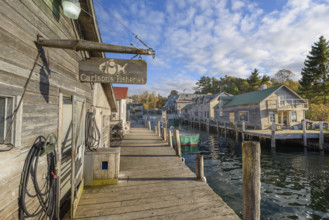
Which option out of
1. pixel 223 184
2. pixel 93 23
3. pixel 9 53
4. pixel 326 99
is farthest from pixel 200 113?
pixel 9 53

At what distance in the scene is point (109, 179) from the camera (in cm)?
467

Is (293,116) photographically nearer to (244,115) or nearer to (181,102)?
(244,115)

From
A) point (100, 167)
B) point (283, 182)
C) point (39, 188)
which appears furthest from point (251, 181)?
point (283, 182)

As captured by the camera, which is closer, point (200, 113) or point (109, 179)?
point (109, 179)

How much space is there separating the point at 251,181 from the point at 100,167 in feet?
13.0

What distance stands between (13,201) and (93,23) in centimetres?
511

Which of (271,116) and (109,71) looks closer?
(109,71)

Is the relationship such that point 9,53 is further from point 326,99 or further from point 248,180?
point 326,99

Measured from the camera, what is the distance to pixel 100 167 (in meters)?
4.64

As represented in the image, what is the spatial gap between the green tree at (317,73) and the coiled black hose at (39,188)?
154ft

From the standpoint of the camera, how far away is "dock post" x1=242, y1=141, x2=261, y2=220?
3.07 m

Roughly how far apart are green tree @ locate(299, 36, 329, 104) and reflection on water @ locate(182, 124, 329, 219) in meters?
28.5


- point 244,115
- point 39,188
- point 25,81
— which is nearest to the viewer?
point 25,81

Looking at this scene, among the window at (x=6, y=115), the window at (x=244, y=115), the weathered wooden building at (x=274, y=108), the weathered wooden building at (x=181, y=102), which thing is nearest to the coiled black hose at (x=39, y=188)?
the window at (x=6, y=115)
